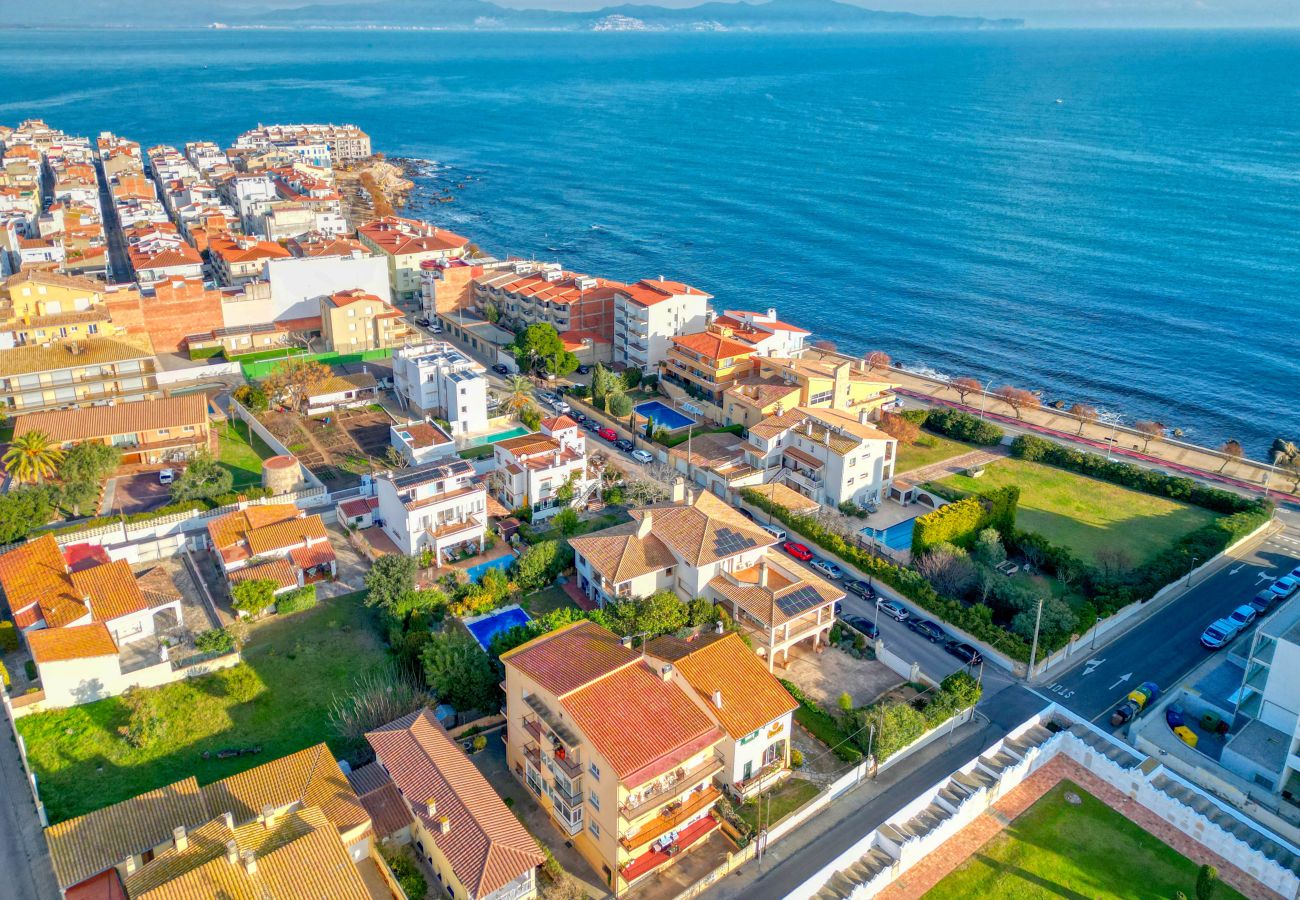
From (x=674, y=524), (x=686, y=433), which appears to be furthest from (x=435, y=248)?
(x=674, y=524)

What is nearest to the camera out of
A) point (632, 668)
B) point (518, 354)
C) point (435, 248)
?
point (632, 668)

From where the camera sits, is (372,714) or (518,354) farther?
(518,354)

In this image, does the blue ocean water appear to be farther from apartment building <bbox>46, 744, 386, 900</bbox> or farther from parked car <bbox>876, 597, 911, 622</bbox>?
apartment building <bbox>46, 744, 386, 900</bbox>

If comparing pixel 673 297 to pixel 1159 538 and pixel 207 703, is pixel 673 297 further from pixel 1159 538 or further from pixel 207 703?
pixel 207 703

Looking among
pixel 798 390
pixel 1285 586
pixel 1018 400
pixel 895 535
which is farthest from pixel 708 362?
pixel 1285 586

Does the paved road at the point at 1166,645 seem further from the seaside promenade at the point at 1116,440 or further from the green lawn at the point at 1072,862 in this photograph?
the seaside promenade at the point at 1116,440

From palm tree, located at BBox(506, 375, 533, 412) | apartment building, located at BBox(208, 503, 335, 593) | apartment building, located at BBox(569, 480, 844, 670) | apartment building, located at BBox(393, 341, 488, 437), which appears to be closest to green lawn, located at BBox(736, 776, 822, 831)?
apartment building, located at BBox(569, 480, 844, 670)

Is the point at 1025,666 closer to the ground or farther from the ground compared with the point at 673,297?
closer to the ground
